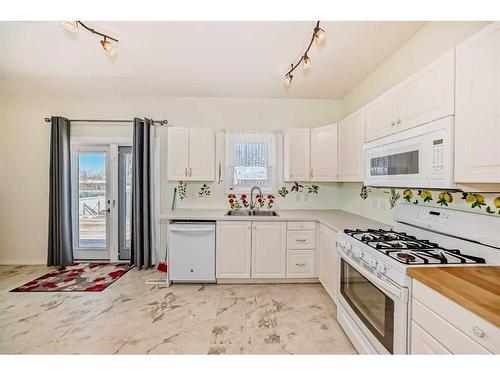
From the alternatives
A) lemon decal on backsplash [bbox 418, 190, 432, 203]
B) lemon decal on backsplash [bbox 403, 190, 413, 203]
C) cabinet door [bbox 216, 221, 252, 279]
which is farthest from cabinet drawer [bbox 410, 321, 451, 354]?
cabinet door [bbox 216, 221, 252, 279]

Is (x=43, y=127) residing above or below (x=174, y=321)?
above

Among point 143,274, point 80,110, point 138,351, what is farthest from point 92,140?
point 138,351

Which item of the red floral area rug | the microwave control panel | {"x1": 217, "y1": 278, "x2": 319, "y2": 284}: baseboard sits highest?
the microwave control panel

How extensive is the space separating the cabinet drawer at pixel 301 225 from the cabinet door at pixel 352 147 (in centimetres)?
71

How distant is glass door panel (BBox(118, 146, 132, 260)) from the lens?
151 inches

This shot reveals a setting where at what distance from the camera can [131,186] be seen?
3.72m

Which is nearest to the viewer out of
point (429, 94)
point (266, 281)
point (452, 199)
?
point (429, 94)

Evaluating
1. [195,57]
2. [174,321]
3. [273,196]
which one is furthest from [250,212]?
[195,57]

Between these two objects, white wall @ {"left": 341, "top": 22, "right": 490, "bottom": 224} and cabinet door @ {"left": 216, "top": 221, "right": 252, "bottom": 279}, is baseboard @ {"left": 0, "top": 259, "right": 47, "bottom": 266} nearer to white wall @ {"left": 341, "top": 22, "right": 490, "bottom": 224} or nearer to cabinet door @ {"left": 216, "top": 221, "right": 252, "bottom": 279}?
cabinet door @ {"left": 216, "top": 221, "right": 252, "bottom": 279}

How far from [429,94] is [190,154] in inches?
108

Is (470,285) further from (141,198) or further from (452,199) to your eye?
(141,198)

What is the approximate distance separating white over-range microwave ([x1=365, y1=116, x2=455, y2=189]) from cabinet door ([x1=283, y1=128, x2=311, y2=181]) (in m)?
1.32

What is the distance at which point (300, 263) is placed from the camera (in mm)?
3098

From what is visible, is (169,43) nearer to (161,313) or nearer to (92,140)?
(92,140)
